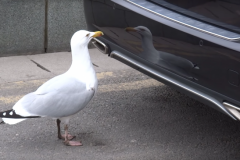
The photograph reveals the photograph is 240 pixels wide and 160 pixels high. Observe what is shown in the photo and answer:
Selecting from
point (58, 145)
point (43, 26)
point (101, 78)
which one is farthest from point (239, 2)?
point (43, 26)

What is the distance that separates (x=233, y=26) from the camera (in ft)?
9.55

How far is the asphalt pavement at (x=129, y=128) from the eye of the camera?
11.2 feet

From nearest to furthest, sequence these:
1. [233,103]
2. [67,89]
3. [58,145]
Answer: [233,103] → [67,89] → [58,145]

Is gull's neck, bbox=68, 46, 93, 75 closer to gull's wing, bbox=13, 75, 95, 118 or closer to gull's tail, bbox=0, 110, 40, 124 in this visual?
gull's wing, bbox=13, 75, 95, 118

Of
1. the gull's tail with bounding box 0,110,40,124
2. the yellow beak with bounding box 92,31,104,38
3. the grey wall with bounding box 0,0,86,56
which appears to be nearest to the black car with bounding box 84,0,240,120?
the yellow beak with bounding box 92,31,104,38

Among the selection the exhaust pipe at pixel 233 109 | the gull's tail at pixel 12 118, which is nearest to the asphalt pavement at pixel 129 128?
the gull's tail at pixel 12 118

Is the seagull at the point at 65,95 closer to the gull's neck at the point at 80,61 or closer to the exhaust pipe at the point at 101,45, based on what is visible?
the gull's neck at the point at 80,61

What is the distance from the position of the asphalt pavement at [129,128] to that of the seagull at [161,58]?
24.2 inches

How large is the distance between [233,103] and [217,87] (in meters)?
0.13

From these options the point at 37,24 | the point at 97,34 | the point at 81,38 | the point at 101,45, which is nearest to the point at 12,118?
the point at 81,38

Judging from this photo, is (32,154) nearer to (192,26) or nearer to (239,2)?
(192,26)

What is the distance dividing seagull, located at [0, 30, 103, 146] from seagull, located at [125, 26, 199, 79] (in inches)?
13.2

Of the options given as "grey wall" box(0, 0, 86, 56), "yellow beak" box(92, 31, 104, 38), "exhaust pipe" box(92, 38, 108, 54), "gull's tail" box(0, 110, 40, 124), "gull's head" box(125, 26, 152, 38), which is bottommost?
"grey wall" box(0, 0, 86, 56)

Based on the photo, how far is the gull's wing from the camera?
10.7ft
